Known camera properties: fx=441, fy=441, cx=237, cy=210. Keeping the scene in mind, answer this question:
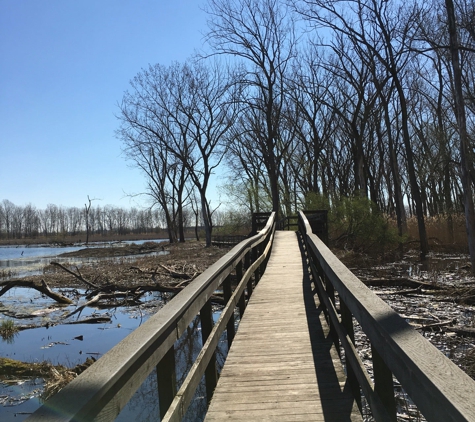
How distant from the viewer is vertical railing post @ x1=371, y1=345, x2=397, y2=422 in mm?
2263

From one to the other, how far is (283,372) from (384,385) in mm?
1868

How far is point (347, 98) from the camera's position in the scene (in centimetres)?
3061

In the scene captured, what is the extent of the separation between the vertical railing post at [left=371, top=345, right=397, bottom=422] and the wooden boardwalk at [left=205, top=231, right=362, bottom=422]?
0.84 metres

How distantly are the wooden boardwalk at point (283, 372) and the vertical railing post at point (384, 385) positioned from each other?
838 mm

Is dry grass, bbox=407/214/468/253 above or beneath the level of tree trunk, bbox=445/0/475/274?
beneath

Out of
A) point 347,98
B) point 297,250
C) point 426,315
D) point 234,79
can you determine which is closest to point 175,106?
point 234,79

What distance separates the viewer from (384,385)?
2.32m

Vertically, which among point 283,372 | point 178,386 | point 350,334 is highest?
point 350,334

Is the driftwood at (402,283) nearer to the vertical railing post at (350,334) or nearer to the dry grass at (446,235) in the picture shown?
the vertical railing post at (350,334)

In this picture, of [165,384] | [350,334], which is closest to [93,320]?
[350,334]

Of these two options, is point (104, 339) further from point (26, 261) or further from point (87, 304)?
point (26, 261)

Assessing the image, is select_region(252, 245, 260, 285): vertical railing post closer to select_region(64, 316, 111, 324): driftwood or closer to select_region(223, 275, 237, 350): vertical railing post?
select_region(64, 316, 111, 324): driftwood

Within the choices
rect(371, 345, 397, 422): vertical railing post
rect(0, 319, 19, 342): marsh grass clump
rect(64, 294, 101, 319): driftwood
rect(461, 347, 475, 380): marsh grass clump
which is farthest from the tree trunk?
rect(371, 345, 397, 422): vertical railing post

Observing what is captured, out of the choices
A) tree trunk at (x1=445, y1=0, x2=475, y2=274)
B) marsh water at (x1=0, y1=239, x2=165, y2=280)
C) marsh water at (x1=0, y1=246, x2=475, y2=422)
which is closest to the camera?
marsh water at (x1=0, y1=246, x2=475, y2=422)
